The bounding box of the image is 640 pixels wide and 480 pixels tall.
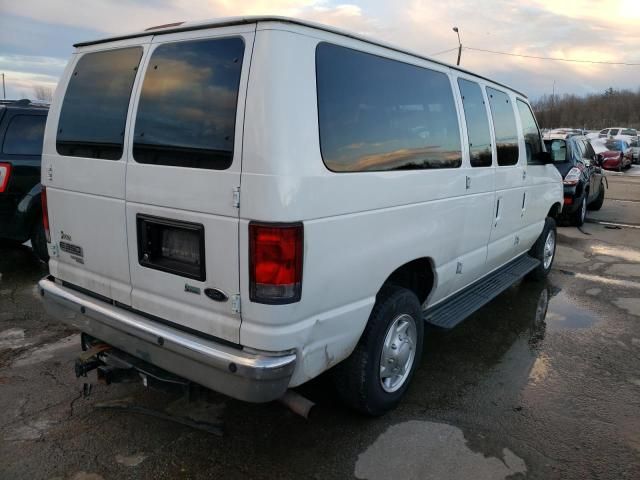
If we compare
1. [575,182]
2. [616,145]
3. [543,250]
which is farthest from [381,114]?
[616,145]

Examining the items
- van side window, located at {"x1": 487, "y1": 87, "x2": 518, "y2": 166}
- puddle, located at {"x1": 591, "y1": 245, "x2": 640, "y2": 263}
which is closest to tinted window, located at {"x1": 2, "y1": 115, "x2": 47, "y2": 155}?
van side window, located at {"x1": 487, "y1": 87, "x2": 518, "y2": 166}

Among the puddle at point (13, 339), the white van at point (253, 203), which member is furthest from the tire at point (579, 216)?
the puddle at point (13, 339)

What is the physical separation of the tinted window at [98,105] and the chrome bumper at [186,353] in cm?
90

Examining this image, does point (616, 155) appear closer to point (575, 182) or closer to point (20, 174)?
point (575, 182)

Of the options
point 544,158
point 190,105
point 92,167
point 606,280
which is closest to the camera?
point 190,105

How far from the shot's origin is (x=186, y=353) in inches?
101

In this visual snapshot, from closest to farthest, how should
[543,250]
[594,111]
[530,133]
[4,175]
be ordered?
[530,133] < [4,175] < [543,250] < [594,111]

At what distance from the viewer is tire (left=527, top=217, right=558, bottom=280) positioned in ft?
20.6

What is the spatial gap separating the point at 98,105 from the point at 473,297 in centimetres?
319

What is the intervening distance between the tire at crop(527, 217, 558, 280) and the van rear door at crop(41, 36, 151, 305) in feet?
16.5

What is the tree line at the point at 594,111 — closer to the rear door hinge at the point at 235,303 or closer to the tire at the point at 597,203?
the tire at the point at 597,203

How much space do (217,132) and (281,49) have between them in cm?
49

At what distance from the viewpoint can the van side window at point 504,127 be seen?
4.47 m

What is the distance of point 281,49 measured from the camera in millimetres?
2350
